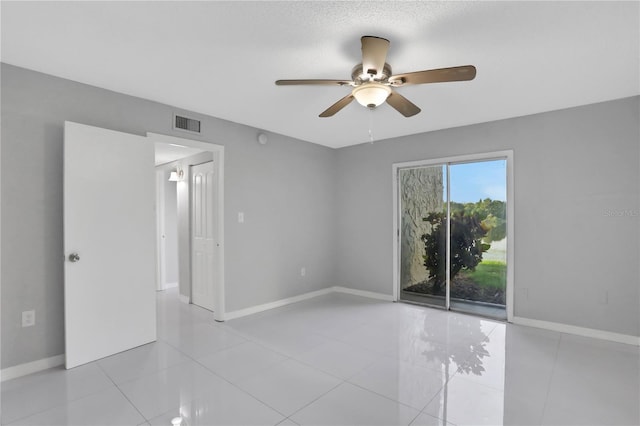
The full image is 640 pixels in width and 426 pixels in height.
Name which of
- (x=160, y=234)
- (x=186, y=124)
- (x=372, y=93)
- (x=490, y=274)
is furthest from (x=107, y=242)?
(x=490, y=274)

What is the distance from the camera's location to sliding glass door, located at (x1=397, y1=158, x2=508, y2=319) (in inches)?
156

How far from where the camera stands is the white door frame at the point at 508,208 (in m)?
3.75

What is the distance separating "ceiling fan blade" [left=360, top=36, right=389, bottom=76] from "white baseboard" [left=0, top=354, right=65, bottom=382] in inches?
137

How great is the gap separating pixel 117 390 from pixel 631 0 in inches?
163

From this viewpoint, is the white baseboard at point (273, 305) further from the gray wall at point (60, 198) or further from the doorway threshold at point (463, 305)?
the doorway threshold at point (463, 305)

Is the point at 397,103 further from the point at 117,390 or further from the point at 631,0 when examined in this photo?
the point at 117,390

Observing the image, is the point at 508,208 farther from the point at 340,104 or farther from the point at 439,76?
the point at 340,104

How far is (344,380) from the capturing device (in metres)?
2.39

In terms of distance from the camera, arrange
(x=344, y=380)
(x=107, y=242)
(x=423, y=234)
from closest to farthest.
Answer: (x=344, y=380) < (x=107, y=242) < (x=423, y=234)

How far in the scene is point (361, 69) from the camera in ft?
7.67

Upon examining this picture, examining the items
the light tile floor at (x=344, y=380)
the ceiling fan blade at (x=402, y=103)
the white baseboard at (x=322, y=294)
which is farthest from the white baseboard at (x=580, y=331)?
the ceiling fan blade at (x=402, y=103)

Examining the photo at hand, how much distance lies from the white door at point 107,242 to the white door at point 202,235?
3.57 ft

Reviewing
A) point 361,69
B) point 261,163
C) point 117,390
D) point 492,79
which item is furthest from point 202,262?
point 492,79

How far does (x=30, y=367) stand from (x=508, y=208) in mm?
5074
